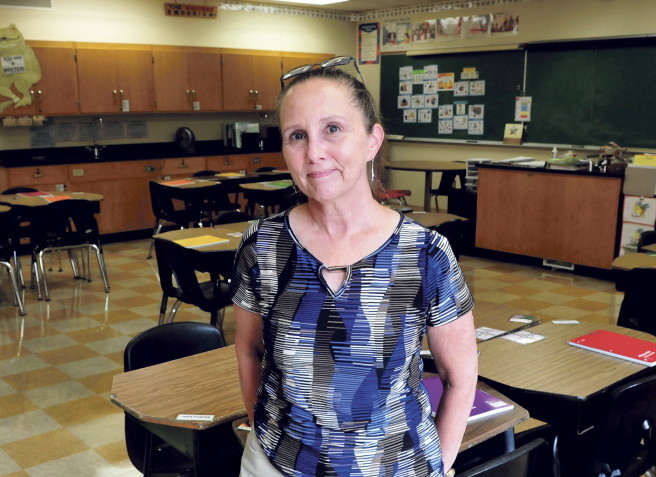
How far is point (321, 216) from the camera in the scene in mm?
1369

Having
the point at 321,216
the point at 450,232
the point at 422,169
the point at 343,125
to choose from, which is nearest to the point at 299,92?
the point at 343,125

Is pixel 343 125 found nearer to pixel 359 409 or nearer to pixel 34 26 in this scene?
pixel 359 409

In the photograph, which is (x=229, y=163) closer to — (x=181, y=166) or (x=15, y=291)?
(x=181, y=166)

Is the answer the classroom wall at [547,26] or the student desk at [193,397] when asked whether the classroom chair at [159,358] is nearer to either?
the student desk at [193,397]

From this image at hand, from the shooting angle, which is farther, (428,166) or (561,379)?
(428,166)

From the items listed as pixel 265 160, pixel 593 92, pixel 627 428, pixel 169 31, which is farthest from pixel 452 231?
pixel 169 31

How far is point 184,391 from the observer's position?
86.8 inches

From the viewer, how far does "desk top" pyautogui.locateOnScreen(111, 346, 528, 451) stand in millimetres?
1948

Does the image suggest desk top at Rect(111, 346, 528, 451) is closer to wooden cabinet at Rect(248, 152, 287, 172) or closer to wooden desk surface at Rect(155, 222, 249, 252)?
wooden desk surface at Rect(155, 222, 249, 252)

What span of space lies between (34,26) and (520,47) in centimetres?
596

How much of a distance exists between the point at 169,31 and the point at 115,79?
3.81 feet

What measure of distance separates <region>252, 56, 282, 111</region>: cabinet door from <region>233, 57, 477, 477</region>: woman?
888 cm

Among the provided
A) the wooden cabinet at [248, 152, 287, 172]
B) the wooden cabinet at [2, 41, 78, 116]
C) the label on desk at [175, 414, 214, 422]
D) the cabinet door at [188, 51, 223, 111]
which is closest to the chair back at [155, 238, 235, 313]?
the label on desk at [175, 414, 214, 422]

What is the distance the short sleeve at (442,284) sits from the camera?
1.31 m
